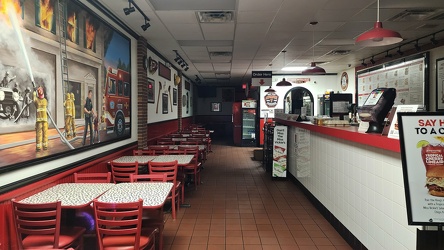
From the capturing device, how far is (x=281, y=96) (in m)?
13.8

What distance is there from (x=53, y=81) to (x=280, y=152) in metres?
5.36

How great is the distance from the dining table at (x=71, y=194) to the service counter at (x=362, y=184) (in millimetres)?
2912

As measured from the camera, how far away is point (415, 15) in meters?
5.72

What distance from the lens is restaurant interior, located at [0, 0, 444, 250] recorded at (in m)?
2.89

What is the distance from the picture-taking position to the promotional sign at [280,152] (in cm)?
749

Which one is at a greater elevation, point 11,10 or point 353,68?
point 353,68

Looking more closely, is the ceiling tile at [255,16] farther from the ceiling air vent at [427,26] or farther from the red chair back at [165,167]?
the ceiling air vent at [427,26]

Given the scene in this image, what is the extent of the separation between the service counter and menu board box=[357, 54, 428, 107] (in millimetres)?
2994

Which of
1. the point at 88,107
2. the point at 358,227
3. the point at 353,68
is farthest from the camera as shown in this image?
the point at 353,68

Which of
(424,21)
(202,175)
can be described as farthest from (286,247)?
(424,21)

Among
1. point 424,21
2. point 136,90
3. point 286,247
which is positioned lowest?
point 286,247

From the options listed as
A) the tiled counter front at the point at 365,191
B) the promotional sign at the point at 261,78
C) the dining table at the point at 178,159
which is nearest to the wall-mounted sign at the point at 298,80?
the promotional sign at the point at 261,78

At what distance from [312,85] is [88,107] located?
36.1 ft

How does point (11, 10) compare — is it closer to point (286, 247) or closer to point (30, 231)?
point (30, 231)
